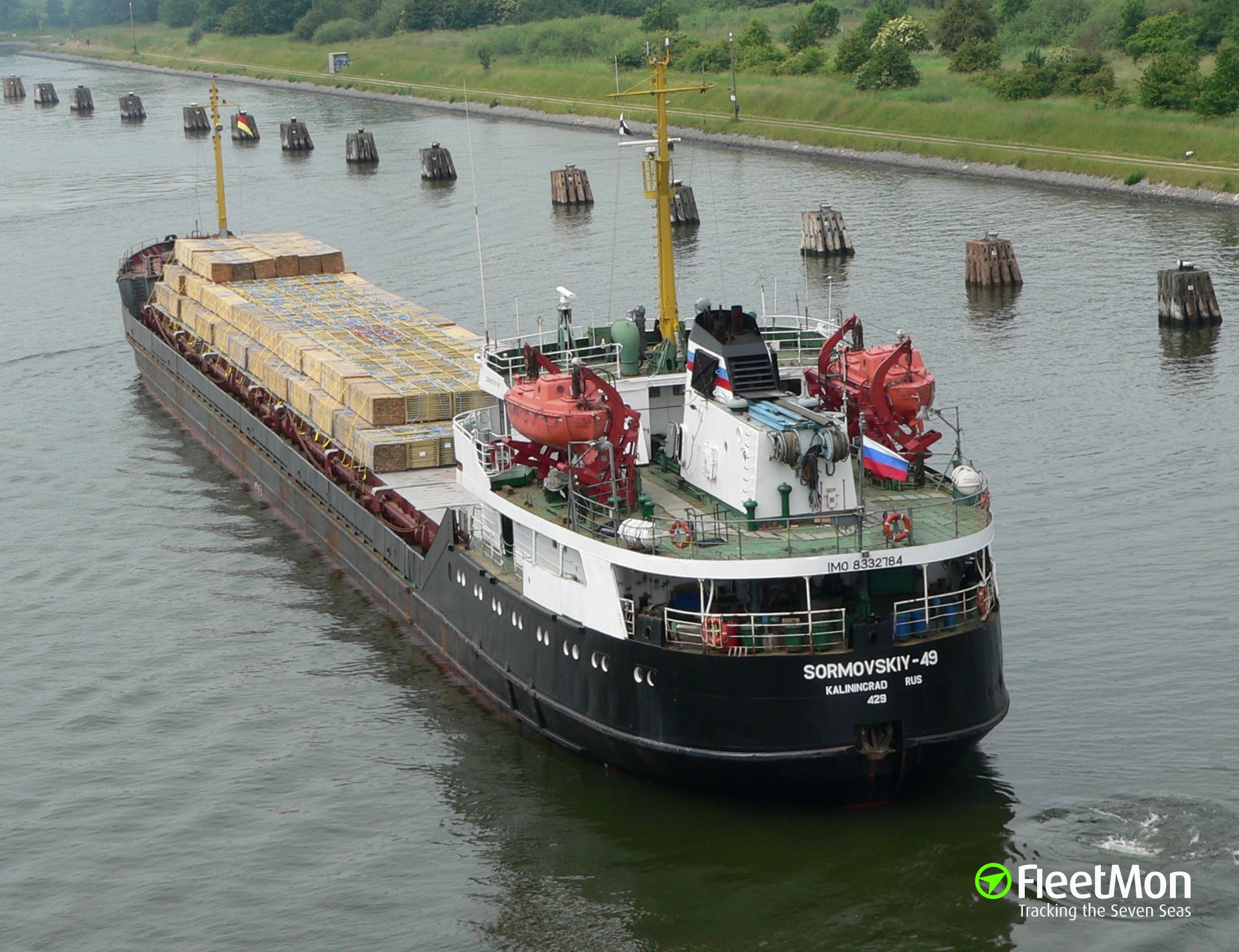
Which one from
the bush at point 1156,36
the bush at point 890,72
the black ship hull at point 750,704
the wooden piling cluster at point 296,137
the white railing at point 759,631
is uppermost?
the bush at point 1156,36

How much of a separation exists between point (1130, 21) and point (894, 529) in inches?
3813

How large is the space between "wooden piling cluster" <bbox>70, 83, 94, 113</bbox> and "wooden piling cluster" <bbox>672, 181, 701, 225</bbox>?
83.4 metres

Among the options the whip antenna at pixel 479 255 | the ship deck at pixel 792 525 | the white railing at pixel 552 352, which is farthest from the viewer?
the whip antenna at pixel 479 255

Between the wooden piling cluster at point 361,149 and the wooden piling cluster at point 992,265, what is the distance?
54.4 m

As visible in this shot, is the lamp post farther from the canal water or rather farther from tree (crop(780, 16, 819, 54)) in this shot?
the canal water

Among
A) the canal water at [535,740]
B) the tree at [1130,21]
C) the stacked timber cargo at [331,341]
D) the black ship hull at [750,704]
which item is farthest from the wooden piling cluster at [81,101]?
the black ship hull at [750,704]

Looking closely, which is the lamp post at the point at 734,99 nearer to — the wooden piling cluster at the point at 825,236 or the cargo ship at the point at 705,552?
the wooden piling cluster at the point at 825,236

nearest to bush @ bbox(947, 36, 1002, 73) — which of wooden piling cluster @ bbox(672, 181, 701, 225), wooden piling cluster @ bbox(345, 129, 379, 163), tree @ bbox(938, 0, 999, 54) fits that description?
tree @ bbox(938, 0, 999, 54)

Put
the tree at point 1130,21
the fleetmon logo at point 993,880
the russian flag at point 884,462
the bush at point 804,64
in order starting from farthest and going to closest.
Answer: the bush at point 804,64
the tree at point 1130,21
the russian flag at point 884,462
the fleetmon logo at point 993,880

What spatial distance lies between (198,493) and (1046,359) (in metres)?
29.5

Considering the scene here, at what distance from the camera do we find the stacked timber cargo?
44.3m

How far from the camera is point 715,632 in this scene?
28.1m

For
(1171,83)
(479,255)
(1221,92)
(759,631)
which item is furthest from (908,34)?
(759,631)

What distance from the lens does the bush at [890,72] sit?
113188 millimetres
